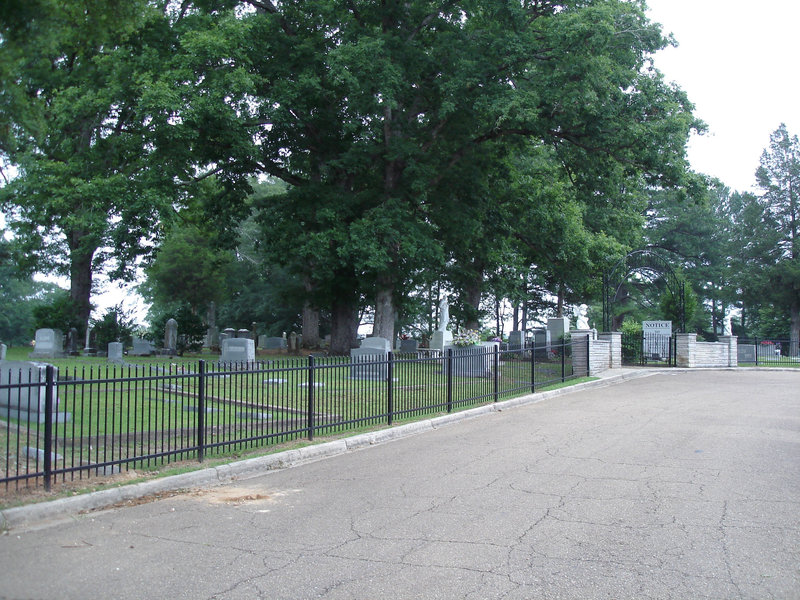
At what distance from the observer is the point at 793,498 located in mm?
7105

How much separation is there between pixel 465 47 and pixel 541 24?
10.5 ft

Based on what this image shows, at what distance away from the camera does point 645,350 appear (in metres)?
32.9

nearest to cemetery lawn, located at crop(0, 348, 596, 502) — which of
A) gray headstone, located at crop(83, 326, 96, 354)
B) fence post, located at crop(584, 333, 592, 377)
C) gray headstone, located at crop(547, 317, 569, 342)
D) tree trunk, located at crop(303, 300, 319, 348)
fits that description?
fence post, located at crop(584, 333, 592, 377)

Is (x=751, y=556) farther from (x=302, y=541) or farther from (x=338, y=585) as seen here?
(x=302, y=541)

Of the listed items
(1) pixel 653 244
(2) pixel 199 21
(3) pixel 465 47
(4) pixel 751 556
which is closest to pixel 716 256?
(1) pixel 653 244

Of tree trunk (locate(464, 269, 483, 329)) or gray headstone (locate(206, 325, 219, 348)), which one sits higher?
tree trunk (locate(464, 269, 483, 329))

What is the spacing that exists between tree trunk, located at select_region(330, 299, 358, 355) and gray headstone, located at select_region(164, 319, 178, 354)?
329 inches

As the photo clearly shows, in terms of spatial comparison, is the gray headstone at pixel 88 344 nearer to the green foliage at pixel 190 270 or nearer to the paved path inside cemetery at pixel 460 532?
the green foliage at pixel 190 270

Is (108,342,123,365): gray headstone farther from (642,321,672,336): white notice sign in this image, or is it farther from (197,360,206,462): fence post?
(642,321,672,336): white notice sign

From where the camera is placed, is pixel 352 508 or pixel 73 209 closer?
pixel 352 508

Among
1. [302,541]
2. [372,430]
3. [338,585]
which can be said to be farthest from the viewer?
[372,430]

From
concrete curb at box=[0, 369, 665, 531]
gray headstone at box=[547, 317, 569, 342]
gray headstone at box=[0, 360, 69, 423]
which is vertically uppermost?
gray headstone at box=[547, 317, 569, 342]

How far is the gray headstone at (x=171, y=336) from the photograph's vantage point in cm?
3469

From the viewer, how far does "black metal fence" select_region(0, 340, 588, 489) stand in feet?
25.6
